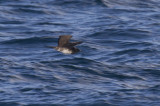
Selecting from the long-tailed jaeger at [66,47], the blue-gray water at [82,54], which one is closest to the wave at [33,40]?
the blue-gray water at [82,54]

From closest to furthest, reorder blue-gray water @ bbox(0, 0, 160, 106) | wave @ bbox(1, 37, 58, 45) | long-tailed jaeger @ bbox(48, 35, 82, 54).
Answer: long-tailed jaeger @ bbox(48, 35, 82, 54) → blue-gray water @ bbox(0, 0, 160, 106) → wave @ bbox(1, 37, 58, 45)

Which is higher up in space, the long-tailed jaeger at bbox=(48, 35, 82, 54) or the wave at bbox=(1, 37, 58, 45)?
the long-tailed jaeger at bbox=(48, 35, 82, 54)

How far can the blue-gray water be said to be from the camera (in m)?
20.0

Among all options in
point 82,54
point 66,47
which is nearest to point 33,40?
point 82,54

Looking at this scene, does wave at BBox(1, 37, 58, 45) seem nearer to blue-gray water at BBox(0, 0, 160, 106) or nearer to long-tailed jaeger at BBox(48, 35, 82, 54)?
blue-gray water at BBox(0, 0, 160, 106)

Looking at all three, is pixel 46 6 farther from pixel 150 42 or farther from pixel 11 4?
pixel 150 42

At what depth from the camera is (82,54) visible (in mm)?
24078

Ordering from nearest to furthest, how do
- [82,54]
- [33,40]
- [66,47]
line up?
[66,47]
[82,54]
[33,40]

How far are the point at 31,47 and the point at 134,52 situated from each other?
405cm

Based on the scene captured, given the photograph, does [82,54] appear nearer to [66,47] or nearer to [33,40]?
[33,40]

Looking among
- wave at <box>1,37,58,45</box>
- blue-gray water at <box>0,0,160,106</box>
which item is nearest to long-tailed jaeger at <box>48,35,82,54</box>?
blue-gray water at <box>0,0,160,106</box>

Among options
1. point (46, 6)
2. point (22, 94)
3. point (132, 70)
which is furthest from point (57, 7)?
point (22, 94)

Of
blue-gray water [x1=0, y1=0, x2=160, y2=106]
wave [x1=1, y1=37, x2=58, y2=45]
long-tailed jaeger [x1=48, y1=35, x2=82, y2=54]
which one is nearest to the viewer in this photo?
long-tailed jaeger [x1=48, y1=35, x2=82, y2=54]

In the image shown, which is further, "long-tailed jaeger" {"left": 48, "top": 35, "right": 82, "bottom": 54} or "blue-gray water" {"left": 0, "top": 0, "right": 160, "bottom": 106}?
"blue-gray water" {"left": 0, "top": 0, "right": 160, "bottom": 106}
